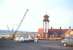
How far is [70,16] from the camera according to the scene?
263 cm

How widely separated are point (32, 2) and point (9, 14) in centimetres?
42

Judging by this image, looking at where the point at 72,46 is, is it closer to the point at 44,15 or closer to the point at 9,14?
the point at 44,15

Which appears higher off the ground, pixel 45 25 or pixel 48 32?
pixel 45 25

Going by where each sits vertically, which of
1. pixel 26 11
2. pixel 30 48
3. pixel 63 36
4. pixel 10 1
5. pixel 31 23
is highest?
pixel 10 1

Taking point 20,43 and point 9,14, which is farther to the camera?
point 20,43

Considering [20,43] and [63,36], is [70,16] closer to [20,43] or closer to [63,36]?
[63,36]

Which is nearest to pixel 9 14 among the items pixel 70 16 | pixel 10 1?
pixel 10 1

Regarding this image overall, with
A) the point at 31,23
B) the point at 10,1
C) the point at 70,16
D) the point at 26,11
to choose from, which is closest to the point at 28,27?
the point at 31,23

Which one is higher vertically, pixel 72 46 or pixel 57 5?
pixel 57 5

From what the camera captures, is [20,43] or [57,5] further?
[20,43]

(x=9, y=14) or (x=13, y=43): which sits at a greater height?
(x=9, y=14)

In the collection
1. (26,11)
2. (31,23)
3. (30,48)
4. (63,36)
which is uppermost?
(26,11)

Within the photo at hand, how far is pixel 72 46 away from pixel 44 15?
684mm

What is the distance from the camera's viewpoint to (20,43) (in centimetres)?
281
